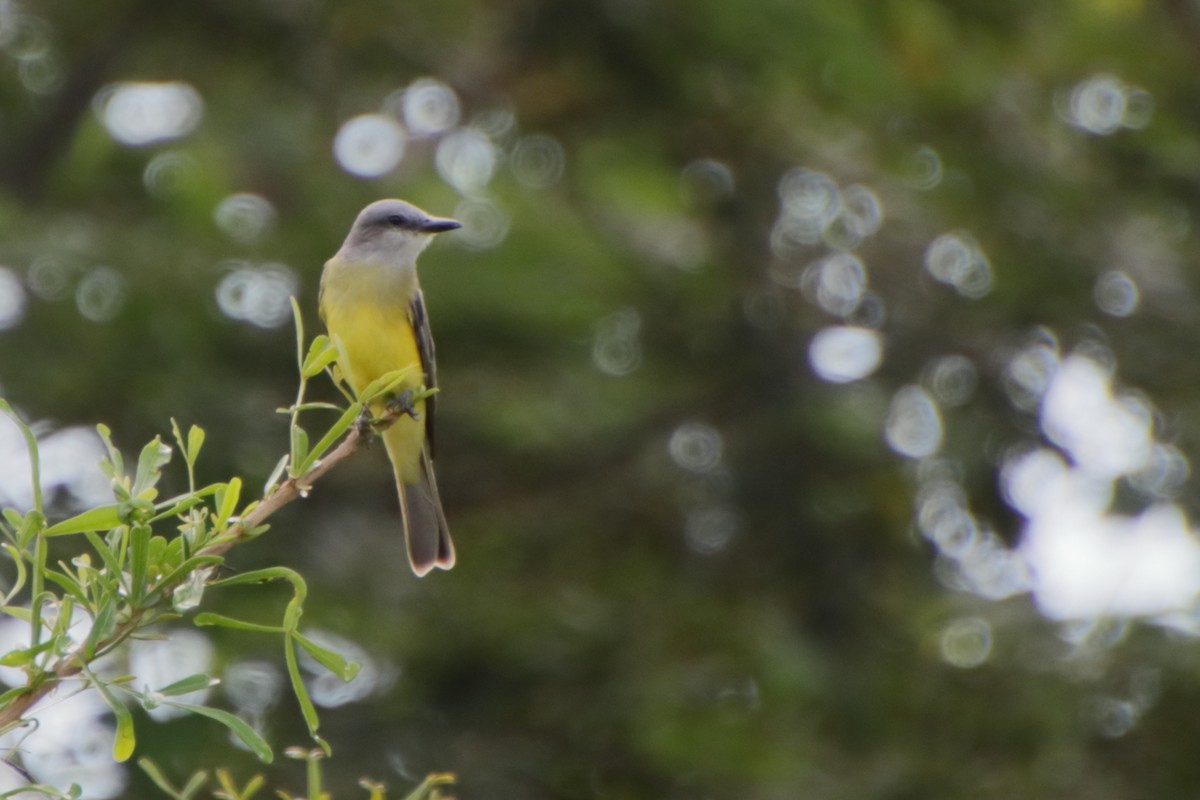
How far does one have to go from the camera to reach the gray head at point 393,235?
394cm

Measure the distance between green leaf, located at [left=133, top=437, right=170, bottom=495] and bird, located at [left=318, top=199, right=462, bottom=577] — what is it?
1940mm

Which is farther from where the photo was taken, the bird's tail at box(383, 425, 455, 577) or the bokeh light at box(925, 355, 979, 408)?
the bokeh light at box(925, 355, 979, 408)

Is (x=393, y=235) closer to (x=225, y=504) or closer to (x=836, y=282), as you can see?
(x=225, y=504)

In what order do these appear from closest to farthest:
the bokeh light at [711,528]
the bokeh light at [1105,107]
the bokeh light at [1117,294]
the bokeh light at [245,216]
Answer: the bokeh light at [245,216] → the bokeh light at [1117,294] → the bokeh light at [1105,107] → the bokeh light at [711,528]

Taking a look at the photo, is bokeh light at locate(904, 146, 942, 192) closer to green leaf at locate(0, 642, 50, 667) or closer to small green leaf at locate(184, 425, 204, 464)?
small green leaf at locate(184, 425, 204, 464)

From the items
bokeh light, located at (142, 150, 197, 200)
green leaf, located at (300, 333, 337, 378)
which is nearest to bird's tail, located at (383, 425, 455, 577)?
green leaf, located at (300, 333, 337, 378)

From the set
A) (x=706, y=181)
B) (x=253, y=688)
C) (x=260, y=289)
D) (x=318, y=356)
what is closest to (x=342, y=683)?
(x=253, y=688)

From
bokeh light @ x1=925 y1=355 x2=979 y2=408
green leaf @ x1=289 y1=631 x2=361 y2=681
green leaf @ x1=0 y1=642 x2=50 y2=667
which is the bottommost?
green leaf @ x1=0 y1=642 x2=50 y2=667

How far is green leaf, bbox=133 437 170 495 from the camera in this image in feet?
4.30

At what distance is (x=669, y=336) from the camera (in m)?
7.62

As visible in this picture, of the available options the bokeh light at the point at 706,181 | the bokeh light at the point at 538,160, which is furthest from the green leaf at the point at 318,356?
the bokeh light at the point at 538,160

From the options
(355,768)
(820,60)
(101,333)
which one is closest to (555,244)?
(820,60)

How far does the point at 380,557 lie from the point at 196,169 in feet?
6.48

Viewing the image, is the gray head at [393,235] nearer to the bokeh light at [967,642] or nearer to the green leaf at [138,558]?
the green leaf at [138,558]
